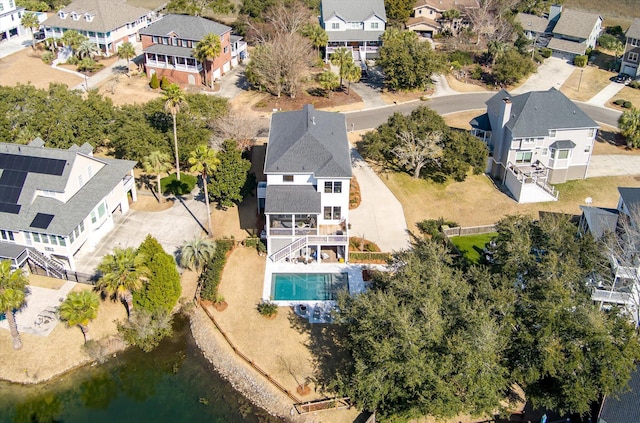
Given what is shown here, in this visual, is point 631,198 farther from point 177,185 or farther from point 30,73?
point 30,73

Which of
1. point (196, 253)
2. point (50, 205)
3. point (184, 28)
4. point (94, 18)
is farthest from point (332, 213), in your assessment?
point (94, 18)

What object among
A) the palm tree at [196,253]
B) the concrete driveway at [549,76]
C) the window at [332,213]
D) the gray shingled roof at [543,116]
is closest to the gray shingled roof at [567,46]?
the concrete driveway at [549,76]

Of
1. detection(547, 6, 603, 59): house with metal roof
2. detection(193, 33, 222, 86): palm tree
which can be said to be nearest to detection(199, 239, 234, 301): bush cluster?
detection(193, 33, 222, 86): palm tree

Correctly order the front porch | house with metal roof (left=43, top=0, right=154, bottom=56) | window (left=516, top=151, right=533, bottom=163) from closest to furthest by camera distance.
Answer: the front porch
window (left=516, top=151, right=533, bottom=163)
house with metal roof (left=43, top=0, right=154, bottom=56)

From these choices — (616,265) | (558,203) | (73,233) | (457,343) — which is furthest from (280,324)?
(558,203)

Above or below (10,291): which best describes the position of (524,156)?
below

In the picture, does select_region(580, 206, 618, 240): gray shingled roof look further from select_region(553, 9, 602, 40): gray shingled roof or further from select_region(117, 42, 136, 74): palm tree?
select_region(117, 42, 136, 74): palm tree

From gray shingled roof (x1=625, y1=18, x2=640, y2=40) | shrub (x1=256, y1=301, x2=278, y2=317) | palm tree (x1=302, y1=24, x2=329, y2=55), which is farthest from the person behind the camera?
palm tree (x1=302, y1=24, x2=329, y2=55)
